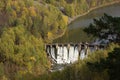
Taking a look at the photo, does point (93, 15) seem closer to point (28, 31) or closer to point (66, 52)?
point (28, 31)

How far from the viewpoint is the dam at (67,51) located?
52531 mm

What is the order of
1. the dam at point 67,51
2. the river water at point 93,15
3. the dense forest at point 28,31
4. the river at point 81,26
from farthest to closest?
1. the river water at point 93,15
2. the river at point 81,26
3. the dam at point 67,51
4. the dense forest at point 28,31

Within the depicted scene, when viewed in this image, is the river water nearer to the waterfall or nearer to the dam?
the dam

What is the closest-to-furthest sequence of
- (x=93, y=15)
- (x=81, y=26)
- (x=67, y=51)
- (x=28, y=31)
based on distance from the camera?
1. (x=67, y=51)
2. (x=28, y=31)
3. (x=81, y=26)
4. (x=93, y=15)

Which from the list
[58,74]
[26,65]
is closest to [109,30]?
[58,74]

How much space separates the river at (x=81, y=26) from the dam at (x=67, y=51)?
175 inches

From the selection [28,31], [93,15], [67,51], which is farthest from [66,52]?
[93,15]

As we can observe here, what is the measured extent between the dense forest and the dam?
135 cm

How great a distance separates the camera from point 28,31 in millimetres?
62656

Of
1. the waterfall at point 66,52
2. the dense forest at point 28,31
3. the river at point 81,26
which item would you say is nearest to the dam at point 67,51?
the waterfall at point 66,52

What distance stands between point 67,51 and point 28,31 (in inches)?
424

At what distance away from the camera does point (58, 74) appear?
25.5 m

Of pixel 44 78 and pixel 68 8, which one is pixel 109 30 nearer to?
pixel 44 78

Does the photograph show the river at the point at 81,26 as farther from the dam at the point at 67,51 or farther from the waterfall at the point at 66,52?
the waterfall at the point at 66,52
